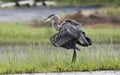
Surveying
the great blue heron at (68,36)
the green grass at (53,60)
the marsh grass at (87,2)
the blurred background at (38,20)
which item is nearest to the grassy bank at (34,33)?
the blurred background at (38,20)

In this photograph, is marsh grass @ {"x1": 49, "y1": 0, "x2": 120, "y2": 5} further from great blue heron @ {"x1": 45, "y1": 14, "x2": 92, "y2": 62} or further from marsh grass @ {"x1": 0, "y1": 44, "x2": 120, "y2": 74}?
great blue heron @ {"x1": 45, "y1": 14, "x2": 92, "y2": 62}

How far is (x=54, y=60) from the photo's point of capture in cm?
1478

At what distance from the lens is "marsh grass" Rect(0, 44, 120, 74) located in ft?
47.3

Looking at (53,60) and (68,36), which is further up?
(68,36)

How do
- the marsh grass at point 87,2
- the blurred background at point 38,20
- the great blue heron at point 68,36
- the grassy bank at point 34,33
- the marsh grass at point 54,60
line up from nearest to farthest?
the great blue heron at point 68,36
the marsh grass at point 54,60
the grassy bank at point 34,33
the blurred background at point 38,20
the marsh grass at point 87,2

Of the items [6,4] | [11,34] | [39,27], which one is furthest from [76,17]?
[6,4]

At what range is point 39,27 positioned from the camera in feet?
98.8

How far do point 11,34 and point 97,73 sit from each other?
13497 millimetres

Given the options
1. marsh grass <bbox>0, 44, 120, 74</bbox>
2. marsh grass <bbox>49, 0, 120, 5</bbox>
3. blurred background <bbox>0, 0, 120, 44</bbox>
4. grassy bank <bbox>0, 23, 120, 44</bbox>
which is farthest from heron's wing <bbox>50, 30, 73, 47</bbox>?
marsh grass <bbox>49, 0, 120, 5</bbox>

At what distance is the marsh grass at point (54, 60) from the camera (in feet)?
47.3

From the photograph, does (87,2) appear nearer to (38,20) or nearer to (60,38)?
(38,20)

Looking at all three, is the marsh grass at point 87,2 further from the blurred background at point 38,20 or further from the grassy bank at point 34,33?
the grassy bank at point 34,33

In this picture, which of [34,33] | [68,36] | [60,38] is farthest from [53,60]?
[34,33]

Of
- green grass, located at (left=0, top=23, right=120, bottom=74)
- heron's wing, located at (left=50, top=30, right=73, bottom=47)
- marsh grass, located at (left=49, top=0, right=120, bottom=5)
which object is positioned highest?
heron's wing, located at (left=50, top=30, right=73, bottom=47)
